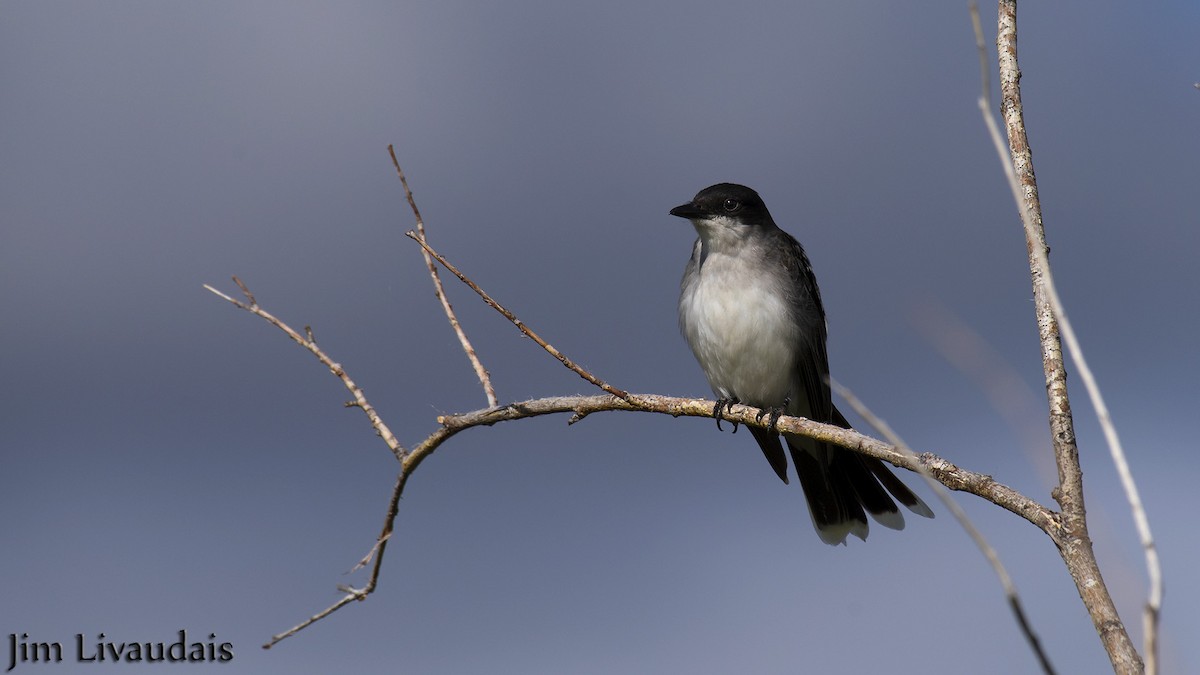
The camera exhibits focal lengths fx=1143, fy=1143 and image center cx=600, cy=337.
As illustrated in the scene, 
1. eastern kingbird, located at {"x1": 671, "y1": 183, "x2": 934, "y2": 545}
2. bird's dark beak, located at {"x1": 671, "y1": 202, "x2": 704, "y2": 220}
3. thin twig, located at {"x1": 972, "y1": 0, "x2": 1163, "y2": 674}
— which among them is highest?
bird's dark beak, located at {"x1": 671, "y1": 202, "x2": 704, "y2": 220}

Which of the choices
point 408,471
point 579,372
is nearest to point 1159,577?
point 579,372

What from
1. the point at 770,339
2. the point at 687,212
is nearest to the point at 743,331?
the point at 770,339

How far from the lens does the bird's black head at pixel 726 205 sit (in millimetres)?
9695

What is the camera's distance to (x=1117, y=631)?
4.16 metres

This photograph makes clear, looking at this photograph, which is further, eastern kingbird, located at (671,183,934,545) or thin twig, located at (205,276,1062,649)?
eastern kingbird, located at (671,183,934,545)

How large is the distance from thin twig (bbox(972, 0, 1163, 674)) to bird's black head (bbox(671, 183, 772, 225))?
14.3 ft

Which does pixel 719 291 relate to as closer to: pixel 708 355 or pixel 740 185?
pixel 708 355

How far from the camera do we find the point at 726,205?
9.78m

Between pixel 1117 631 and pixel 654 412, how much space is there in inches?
114

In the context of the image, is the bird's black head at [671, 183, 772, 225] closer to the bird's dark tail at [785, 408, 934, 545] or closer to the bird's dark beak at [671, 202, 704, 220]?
the bird's dark beak at [671, 202, 704, 220]

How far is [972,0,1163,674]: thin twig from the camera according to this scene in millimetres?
2875

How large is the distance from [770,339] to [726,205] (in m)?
1.30

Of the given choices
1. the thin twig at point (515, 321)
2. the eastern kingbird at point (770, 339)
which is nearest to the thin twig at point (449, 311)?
the thin twig at point (515, 321)

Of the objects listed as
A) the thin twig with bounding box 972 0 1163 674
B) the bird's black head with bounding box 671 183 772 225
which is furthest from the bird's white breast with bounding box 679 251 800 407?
the thin twig with bounding box 972 0 1163 674
